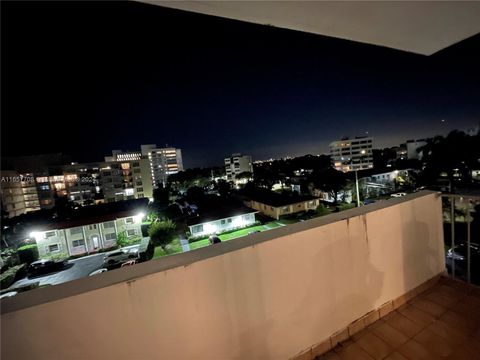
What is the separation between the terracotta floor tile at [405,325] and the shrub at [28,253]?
24791 mm

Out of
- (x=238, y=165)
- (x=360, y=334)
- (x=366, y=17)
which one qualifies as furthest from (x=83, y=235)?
(x=238, y=165)

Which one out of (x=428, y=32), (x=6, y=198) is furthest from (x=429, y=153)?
(x=6, y=198)

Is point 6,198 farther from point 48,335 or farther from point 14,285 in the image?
point 48,335

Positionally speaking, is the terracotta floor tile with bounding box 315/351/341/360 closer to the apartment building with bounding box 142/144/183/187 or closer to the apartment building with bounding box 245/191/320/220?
the apartment building with bounding box 245/191/320/220

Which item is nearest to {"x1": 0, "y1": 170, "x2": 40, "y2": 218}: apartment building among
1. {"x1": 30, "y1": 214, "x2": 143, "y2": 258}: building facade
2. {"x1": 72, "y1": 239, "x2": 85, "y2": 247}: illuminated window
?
{"x1": 30, "y1": 214, "x2": 143, "y2": 258}: building facade

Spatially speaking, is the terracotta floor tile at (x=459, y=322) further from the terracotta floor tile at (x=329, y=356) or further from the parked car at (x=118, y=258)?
the parked car at (x=118, y=258)

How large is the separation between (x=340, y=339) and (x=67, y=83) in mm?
15771

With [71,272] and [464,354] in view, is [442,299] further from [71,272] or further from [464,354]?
[71,272]

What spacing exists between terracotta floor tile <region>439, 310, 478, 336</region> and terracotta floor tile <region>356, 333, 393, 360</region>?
0.51 m

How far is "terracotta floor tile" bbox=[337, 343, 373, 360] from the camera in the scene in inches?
59.0

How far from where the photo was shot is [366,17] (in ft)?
5.99

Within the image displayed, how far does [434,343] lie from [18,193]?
54015mm

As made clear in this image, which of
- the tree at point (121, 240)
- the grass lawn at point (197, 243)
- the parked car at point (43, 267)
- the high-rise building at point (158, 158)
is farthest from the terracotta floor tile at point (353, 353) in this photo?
the high-rise building at point (158, 158)

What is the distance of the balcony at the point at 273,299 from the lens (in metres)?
0.99
